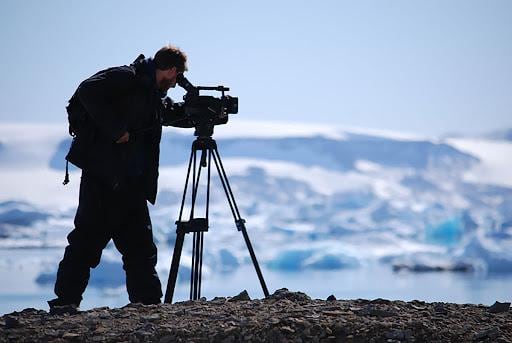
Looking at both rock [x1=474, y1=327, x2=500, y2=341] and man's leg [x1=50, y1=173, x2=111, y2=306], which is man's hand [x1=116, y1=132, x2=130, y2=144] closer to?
man's leg [x1=50, y1=173, x2=111, y2=306]

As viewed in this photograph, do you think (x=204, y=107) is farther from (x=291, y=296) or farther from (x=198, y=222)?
(x=291, y=296)

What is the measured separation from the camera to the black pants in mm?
5035

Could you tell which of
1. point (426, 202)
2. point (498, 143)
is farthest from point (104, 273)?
point (498, 143)

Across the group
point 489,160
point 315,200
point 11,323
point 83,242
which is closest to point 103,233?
point 83,242

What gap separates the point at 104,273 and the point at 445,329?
21.7 m

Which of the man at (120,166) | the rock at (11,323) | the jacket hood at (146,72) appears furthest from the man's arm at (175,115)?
the rock at (11,323)

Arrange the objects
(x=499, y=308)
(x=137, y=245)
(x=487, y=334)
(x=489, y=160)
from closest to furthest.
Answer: (x=487, y=334), (x=499, y=308), (x=137, y=245), (x=489, y=160)

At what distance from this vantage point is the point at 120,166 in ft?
16.4

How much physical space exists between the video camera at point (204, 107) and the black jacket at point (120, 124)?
20 centimetres

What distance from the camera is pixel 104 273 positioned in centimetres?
2561

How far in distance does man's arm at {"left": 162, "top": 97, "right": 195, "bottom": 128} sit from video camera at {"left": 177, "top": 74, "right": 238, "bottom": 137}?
1.4 inches

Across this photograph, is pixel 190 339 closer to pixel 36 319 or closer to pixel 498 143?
pixel 36 319

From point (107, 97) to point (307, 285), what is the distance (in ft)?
81.3

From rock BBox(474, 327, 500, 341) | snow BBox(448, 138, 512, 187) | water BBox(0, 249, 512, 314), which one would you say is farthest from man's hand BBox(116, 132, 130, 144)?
snow BBox(448, 138, 512, 187)
